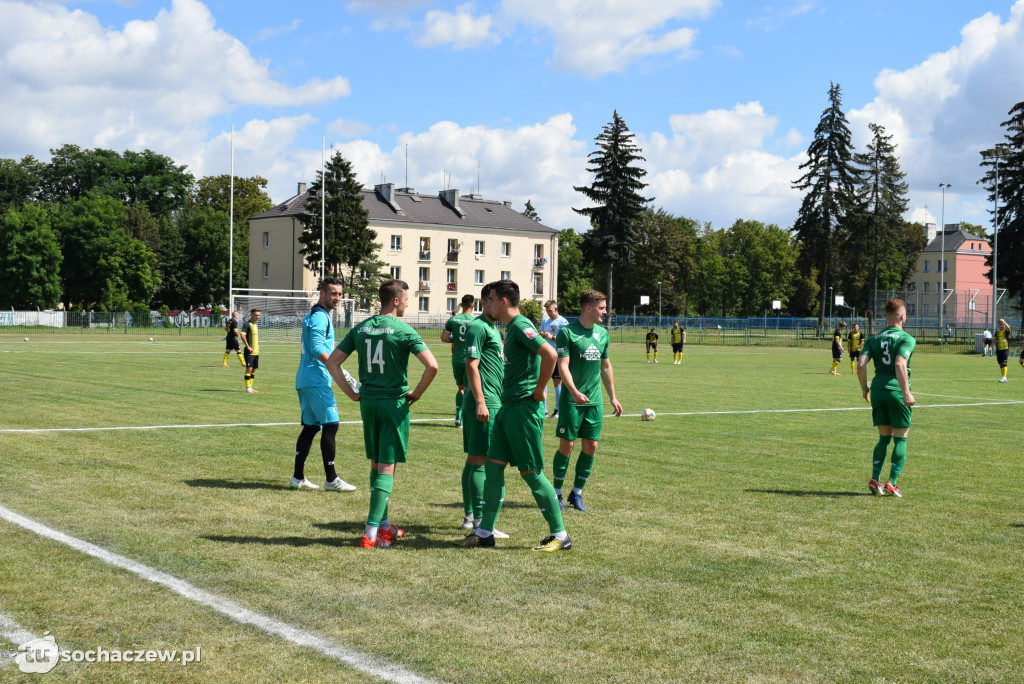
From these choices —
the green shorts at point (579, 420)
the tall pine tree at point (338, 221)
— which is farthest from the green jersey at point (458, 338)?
the tall pine tree at point (338, 221)

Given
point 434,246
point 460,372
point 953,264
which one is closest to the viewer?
point 460,372

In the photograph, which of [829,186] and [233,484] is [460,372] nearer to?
[233,484]

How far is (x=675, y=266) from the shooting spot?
115688 mm

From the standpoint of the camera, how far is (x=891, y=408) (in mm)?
10195

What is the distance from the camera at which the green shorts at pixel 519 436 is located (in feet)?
23.4

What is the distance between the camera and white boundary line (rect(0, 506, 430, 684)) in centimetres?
477

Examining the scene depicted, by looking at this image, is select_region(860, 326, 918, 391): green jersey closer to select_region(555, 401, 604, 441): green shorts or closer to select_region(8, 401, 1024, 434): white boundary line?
select_region(555, 401, 604, 441): green shorts

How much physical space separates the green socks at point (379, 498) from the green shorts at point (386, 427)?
0.14 meters

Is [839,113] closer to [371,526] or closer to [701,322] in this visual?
[701,322]

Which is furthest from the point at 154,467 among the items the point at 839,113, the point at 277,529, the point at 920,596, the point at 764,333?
the point at 839,113

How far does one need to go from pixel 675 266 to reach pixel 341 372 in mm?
110343

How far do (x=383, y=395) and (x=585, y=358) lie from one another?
8.43 ft

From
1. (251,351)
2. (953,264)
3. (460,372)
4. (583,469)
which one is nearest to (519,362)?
(583,469)

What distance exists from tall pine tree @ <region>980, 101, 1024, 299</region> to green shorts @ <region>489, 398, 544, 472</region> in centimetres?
6681
